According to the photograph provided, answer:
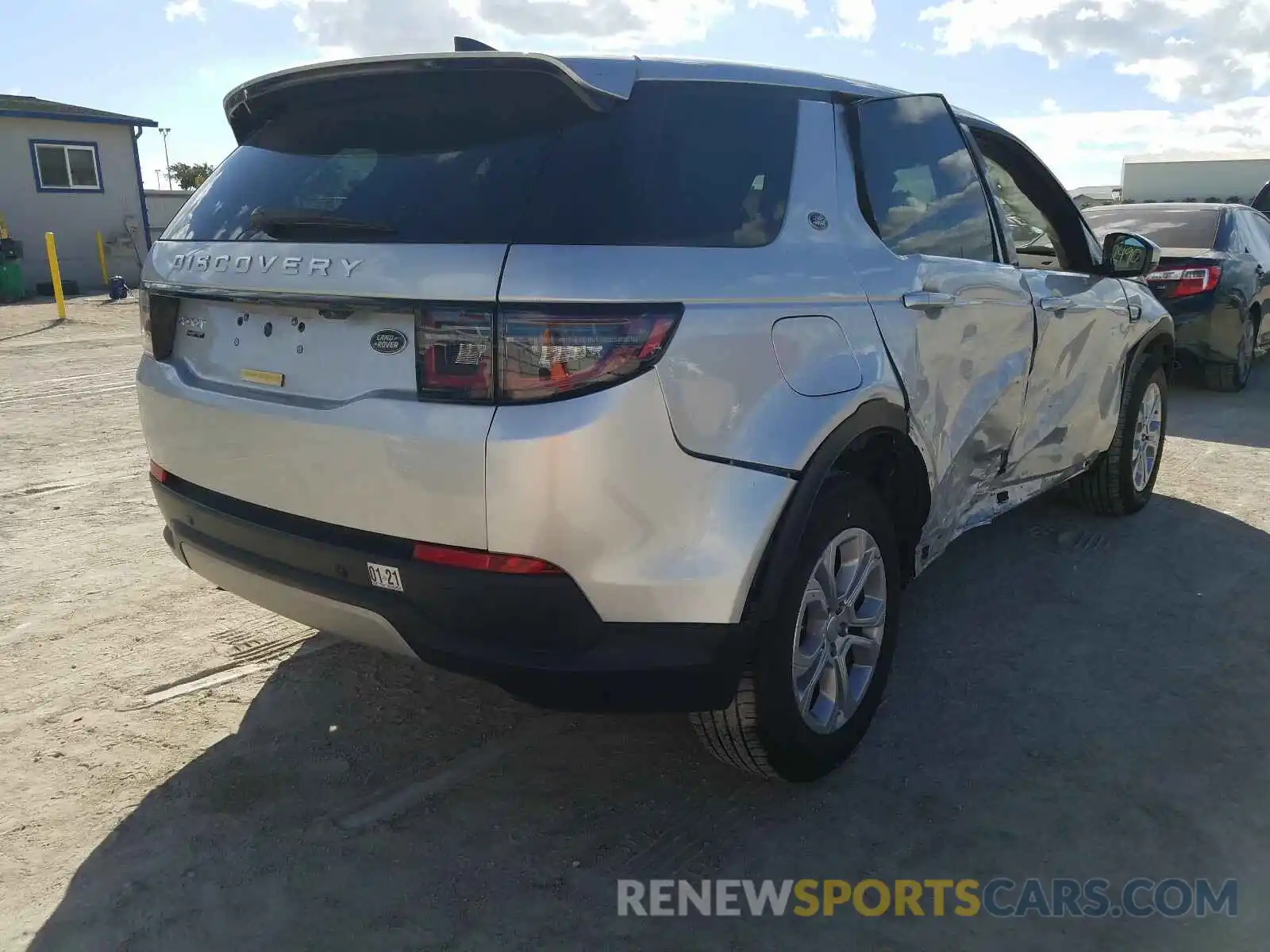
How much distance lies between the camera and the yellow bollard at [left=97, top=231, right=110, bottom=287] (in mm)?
22875

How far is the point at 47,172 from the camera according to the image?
22.5 meters

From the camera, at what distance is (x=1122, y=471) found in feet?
16.0

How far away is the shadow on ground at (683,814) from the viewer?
2264mm

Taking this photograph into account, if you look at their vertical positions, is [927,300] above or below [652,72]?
below

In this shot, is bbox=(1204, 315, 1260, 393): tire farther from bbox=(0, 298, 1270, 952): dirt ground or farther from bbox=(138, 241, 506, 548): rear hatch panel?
bbox=(138, 241, 506, 548): rear hatch panel

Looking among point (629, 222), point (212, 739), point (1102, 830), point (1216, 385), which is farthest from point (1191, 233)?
point (212, 739)

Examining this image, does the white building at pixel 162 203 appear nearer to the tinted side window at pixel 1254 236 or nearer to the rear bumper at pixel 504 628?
the tinted side window at pixel 1254 236

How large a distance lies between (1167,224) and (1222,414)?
6.78 feet

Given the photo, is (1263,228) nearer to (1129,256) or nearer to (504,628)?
(1129,256)

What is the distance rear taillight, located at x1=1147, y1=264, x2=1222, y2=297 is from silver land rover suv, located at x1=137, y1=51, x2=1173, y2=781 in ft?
20.1

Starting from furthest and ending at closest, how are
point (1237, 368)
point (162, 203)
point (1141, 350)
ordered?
1. point (162, 203)
2. point (1237, 368)
3. point (1141, 350)

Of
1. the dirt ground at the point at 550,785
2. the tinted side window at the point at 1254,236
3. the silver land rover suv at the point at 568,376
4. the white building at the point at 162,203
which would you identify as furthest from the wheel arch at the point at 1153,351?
the white building at the point at 162,203

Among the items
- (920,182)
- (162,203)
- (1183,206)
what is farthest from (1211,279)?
(162,203)

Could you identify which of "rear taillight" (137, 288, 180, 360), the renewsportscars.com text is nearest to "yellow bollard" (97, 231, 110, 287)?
"rear taillight" (137, 288, 180, 360)
